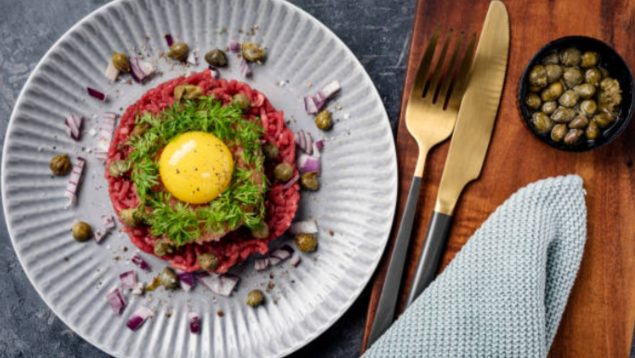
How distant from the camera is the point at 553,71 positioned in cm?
293

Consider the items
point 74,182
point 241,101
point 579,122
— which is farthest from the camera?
point 74,182

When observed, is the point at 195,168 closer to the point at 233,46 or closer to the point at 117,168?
the point at 117,168

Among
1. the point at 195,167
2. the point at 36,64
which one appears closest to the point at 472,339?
the point at 195,167

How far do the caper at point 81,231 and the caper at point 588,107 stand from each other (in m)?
2.30

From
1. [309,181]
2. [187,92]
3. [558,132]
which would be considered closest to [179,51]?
[187,92]

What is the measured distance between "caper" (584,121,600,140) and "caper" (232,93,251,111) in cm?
150

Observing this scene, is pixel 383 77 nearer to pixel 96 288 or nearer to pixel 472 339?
pixel 472 339

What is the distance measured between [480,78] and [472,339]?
115cm

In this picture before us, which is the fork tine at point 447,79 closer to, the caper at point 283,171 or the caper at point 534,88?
the caper at point 534,88

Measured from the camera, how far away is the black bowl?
2850mm

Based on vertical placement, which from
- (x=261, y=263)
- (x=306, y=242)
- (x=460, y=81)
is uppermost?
(x=460, y=81)

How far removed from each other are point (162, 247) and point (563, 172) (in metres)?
1.84

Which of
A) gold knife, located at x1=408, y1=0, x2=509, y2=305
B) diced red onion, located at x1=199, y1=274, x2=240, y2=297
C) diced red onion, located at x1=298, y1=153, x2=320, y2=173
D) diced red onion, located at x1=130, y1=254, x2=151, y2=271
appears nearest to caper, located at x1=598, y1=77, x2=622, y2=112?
gold knife, located at x1=408, y1=0, x2=509, y2=305

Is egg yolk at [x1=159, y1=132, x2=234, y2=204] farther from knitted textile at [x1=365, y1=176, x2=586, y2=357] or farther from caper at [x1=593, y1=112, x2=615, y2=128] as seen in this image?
caper at [x1=593, y1=112, x2=615, y2=128]
